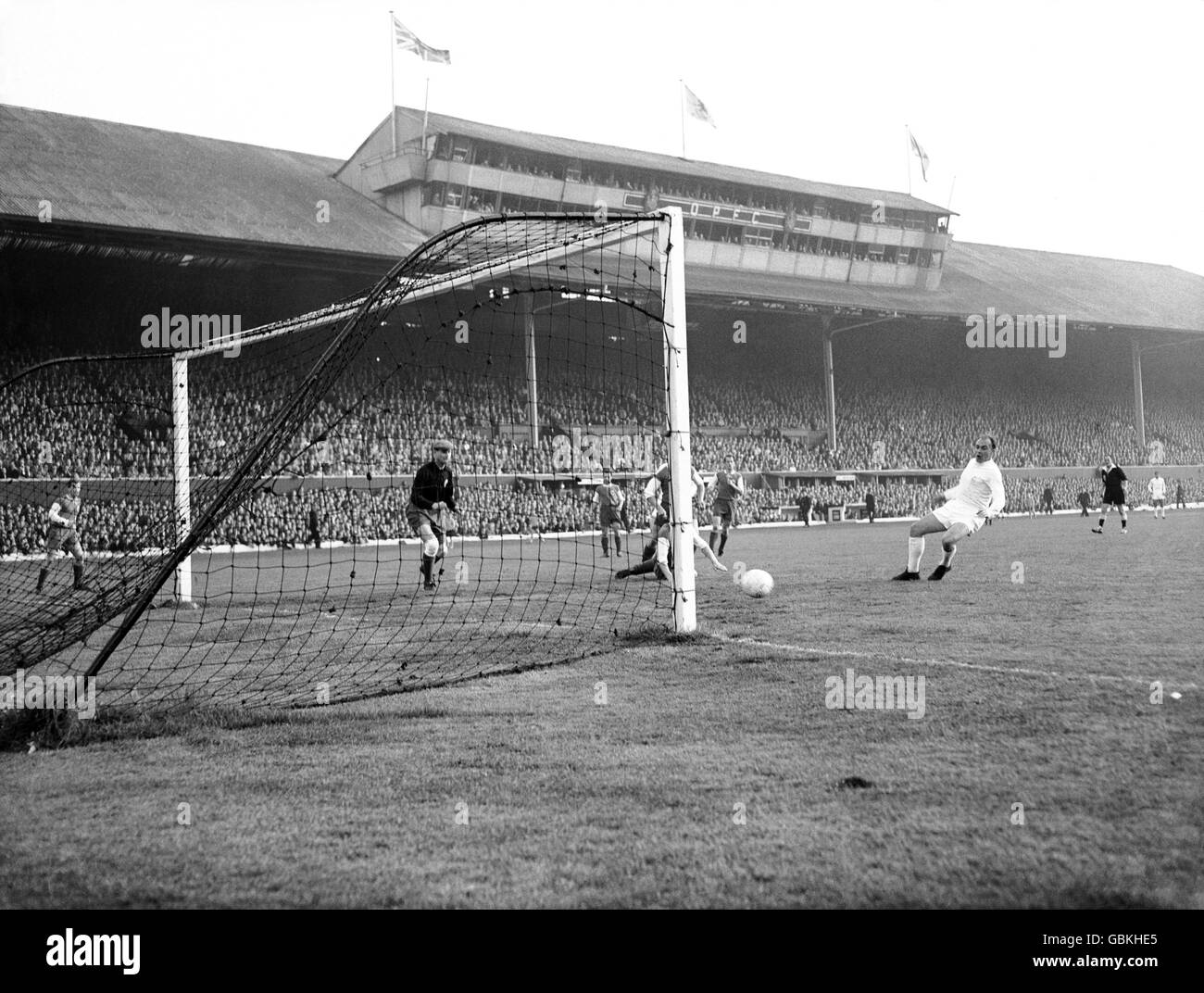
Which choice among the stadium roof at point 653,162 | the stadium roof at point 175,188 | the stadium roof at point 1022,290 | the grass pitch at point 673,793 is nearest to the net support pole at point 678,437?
the grass pitch at point 673,793

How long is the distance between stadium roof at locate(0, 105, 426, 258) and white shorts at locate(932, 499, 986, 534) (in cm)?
2284

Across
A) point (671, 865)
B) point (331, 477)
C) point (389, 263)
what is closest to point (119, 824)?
point (671, 865)

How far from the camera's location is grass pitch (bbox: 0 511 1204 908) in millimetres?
3344

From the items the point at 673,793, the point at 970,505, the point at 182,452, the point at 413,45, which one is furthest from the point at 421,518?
the point at 413,45

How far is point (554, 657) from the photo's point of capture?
8.02 m

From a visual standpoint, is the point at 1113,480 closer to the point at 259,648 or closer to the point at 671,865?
the point at 259,648

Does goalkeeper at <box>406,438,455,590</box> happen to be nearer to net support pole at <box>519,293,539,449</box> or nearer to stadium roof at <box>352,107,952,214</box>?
net support pole at <box>519,293,539,449</box>

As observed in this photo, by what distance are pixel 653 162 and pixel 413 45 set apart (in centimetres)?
1596

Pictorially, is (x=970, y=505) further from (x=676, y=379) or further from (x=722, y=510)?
(x=722, y=510)

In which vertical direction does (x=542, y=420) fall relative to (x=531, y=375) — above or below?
below

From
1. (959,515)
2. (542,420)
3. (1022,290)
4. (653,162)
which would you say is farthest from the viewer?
(1022,290)

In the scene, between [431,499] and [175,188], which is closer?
[431,499]

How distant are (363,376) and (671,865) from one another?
32432 millimetres

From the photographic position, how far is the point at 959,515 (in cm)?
1270
